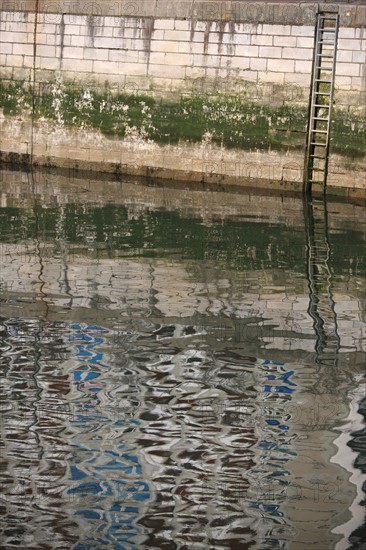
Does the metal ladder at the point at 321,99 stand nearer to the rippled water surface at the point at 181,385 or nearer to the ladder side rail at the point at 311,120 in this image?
the ladder side rail at the point at 311,120

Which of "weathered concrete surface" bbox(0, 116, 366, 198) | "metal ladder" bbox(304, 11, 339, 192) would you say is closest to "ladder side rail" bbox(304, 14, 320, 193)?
Answer: "metal ladder" bbox(304, 11, 339, 192)

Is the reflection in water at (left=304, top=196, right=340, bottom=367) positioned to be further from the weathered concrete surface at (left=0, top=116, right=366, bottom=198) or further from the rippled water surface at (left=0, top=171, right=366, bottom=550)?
the weathered concrete surface at (left=0, top=116, right=366, bottom=198)

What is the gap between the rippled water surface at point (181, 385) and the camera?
18.7 ft

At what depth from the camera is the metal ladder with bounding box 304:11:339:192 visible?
15.8 m

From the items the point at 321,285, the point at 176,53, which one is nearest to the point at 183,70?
the point at 176,53

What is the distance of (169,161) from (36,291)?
23.5ft

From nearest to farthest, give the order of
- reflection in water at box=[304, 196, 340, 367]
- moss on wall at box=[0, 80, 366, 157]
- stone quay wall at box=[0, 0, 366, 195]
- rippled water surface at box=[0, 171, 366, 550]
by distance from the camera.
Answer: rippled water surface at box=[0, 171, 366, 550], reflection in water at box=[304, 196, 340, 367], stone quay wall at box=[0, 0, 366, 195], moss on wall at box=[0, 80, 366, 157]

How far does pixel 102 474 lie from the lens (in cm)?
615

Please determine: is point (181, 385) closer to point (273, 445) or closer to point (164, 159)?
point (273, 445)

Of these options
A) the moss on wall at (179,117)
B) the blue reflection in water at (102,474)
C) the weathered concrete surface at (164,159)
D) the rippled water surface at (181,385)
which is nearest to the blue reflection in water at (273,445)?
the rippled water surface at (181,385)

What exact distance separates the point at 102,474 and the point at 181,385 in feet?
5.10

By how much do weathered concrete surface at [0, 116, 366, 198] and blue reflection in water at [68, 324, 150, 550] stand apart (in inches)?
340

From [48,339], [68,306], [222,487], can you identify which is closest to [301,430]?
[222,487]

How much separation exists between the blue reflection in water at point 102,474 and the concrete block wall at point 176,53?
29.6ft
